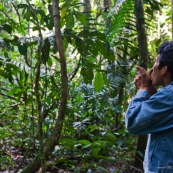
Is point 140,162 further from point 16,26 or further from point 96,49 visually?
point 16,26

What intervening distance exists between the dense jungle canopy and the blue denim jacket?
104 cm

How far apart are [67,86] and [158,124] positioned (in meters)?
1.12

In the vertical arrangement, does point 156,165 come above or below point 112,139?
above

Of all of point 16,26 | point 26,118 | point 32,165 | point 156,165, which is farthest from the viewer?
point 26,118

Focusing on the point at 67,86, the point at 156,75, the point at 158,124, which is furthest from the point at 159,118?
the point at 67,86

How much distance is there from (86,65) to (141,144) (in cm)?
117

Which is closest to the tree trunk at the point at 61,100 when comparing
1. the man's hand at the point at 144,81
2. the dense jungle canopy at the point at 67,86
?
the dense jungle canopy at the point at 67,86

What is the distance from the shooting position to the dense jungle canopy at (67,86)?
260 centimetres

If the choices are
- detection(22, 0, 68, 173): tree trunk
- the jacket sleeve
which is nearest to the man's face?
the jacket sleeve

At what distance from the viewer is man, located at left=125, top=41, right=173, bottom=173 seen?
1441 millimetres

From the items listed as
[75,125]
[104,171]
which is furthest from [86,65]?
[104,171]

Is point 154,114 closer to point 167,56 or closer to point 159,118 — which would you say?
point 159,118

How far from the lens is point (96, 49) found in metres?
2.70

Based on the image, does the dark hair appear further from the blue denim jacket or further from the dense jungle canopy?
the dense jungle canopy
